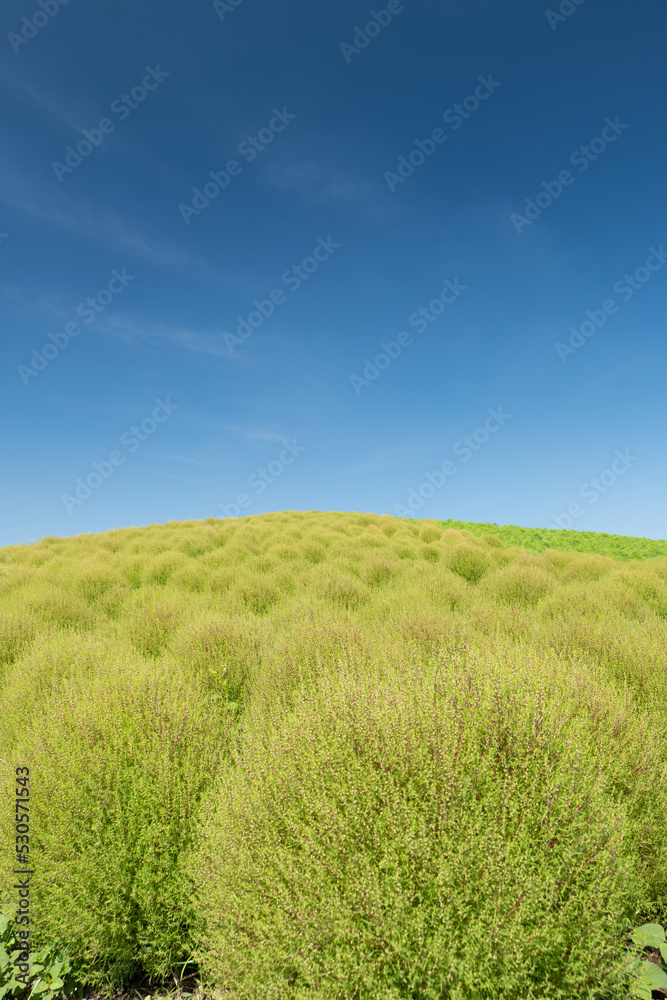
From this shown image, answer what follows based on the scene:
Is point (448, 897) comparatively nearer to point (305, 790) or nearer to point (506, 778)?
point (506, 778)

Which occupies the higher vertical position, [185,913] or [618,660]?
[618,660]

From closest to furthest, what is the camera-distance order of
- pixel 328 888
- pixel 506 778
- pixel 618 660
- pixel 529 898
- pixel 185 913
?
pixel 529 898, pixel 328 888, pixel 506 778, pixel 185 913, pixel 618 660

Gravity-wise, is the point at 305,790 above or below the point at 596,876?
above

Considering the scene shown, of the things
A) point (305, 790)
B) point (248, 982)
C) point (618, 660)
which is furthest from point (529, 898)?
point (618, 660)

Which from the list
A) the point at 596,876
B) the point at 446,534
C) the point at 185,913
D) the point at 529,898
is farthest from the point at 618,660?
the point at 446,534

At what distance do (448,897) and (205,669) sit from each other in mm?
3450

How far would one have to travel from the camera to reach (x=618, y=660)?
4.35 m

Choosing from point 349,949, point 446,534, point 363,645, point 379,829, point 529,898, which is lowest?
point 349,949

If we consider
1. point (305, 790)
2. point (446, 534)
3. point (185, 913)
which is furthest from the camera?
point (446, 534)

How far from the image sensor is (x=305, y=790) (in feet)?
6.93

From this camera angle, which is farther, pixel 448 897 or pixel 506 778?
pixel 506 778

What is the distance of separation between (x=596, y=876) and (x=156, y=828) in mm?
2106

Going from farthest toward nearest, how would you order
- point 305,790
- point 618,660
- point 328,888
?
1. point 618,660
2. point 305,790
3. point 328,888

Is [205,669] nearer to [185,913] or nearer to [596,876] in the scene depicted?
[185,913]
